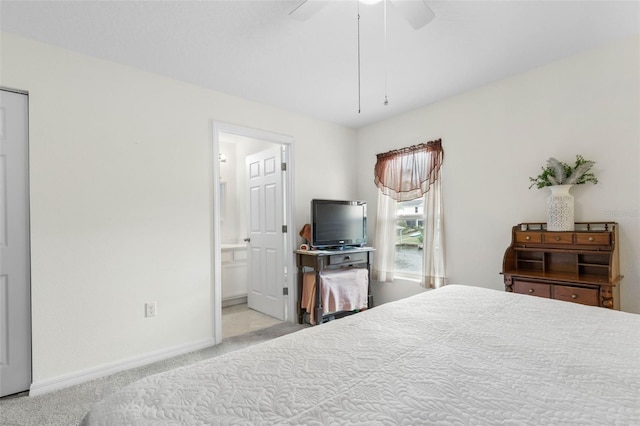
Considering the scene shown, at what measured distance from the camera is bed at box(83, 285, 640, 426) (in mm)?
728

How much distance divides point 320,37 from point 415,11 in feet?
2.42

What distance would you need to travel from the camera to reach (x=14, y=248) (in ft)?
6.92

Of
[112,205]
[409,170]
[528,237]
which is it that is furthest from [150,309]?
[528,237]

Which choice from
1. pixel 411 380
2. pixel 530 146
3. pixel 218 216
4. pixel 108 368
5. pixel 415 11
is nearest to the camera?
pixel 411 380

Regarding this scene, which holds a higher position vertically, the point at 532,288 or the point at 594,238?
the point at 594,238

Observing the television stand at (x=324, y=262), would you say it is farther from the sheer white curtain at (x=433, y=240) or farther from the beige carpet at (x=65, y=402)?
the beige carpet at (x=65, y=402)

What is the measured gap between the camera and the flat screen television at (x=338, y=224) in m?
3.46

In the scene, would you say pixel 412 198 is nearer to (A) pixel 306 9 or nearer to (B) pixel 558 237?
(B) pixel 558 237

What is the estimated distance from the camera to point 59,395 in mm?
2117

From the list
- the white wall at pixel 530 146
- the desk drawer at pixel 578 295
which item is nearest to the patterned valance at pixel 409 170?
the white wall at pixel 530 146

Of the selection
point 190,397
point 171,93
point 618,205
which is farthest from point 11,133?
point 618,205

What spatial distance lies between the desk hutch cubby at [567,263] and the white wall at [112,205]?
8.93 ft

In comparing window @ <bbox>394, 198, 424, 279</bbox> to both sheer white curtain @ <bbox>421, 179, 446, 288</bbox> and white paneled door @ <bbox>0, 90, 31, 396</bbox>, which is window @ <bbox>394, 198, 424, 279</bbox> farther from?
white paneled door @ <bbox>0, 90, 31, 396</bbox>

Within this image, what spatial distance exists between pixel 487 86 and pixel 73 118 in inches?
138
